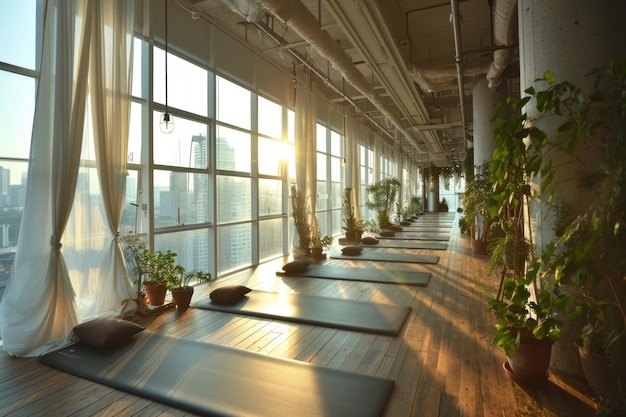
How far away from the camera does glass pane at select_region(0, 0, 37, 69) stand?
127 inches

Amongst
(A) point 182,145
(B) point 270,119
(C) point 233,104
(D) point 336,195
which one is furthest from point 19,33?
(D) point 336,195

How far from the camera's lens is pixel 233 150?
20.3ft

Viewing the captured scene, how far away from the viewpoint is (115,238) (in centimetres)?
379

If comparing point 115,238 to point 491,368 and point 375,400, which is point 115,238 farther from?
point 491,368

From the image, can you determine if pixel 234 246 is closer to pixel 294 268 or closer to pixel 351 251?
pixel 294 268

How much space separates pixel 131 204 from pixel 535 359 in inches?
177

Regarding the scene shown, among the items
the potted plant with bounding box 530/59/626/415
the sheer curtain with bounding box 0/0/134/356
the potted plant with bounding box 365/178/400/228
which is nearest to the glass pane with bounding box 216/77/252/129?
the sheer curtain with bounding box 0/0/134/356

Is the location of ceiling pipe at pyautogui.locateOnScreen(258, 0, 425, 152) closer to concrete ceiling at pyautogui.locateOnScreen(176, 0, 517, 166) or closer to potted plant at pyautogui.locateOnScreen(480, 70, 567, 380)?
concrete ceiling at pyautogui.locateOnScreen(176, 0, 517, 166)

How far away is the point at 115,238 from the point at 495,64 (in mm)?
6205

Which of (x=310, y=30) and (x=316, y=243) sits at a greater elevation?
(x=310, y=30)

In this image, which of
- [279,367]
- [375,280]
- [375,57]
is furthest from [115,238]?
[375,57]

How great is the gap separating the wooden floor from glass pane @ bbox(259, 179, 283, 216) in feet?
8.87

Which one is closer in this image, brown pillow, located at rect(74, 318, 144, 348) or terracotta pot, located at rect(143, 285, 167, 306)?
brown pillow, located at rect(74, 318, 144, 348)

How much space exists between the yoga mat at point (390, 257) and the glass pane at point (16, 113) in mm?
5426
